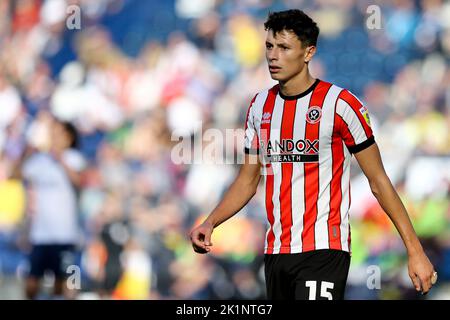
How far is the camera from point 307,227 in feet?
14.7

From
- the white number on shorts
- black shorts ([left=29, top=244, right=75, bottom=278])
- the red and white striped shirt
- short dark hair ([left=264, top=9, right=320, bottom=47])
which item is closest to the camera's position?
the white number on shorts

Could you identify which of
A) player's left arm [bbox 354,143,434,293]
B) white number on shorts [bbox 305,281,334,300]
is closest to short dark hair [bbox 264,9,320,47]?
player's left arm [bbox 354,143,434,293]

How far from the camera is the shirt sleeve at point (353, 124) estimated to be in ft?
14.7

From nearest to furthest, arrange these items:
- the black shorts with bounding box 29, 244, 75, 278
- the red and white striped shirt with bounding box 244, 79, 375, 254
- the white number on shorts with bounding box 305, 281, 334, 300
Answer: the white number on shorts with bounding box 305, 281, 334, 300
the red and white striped shirt with bounding box 244, 79, 375, 254
the black shorts with bounding box 29, 244, 75, 278

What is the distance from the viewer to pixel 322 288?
14.3 feet

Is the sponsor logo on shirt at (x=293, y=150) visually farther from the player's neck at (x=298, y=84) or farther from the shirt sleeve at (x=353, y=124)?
the player's neck at (x=298, y=84)

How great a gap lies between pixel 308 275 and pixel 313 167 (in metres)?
0.50

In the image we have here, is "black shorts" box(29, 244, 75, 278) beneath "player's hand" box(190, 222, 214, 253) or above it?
beneath

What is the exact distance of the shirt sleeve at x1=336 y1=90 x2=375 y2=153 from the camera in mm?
4480

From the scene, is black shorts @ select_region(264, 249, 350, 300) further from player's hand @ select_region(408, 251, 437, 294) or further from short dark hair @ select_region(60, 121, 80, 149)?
short dark hair @ select_region(60, 121, 80, 149)

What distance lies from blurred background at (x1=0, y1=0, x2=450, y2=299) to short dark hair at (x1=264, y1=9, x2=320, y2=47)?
3923 mm
